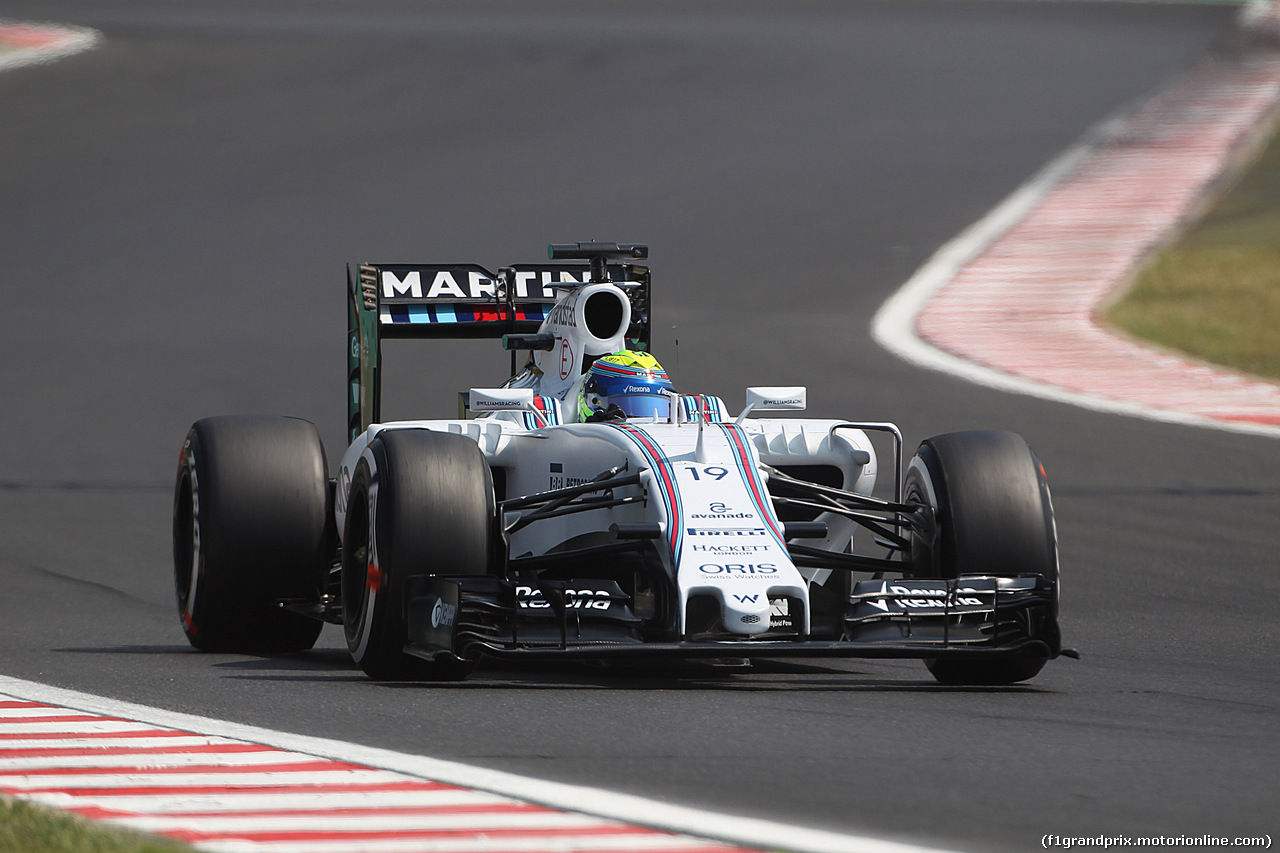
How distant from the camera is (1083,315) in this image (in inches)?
781

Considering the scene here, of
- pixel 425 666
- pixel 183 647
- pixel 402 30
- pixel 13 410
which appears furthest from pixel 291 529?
pixel 402 30

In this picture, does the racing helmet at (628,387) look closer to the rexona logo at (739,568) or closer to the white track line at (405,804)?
the rexona logo at (739,568)

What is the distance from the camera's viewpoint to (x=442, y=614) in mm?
7223

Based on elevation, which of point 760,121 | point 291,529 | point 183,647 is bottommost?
point 183,647

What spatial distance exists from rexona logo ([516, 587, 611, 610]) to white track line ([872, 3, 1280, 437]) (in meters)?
8.76

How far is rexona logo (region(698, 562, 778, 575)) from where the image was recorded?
23.8 feet

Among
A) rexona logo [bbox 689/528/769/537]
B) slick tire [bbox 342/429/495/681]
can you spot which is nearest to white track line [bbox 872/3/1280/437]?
rexona logo [bbox 689/528/769/537]

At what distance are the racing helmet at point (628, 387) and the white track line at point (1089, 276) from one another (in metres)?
7.38

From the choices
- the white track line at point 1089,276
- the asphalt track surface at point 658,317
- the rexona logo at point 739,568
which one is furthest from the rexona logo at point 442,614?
the white track line at point 1089,276

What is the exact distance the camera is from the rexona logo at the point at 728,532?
7414mm

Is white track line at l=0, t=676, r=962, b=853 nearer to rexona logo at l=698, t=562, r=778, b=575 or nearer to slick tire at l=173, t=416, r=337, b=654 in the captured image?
rexona logo at l=698, t=562, r=778, b=575

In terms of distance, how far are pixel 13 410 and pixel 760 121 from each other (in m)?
18.6

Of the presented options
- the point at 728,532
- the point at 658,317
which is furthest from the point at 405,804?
the point at 658,317

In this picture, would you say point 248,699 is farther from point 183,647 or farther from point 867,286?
point 867,286
